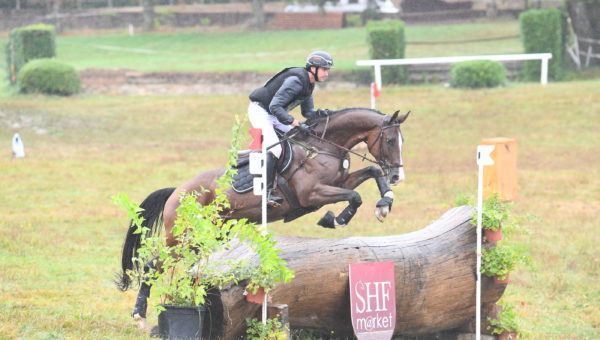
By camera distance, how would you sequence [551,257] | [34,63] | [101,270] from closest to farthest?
[101,270] < [551,257] < [34,63]

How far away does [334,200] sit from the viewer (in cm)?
833

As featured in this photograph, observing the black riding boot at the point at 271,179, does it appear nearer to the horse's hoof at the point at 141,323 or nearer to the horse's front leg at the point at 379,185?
the horse's front leg at the point at 379,185

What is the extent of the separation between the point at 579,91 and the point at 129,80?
14930 millimetres

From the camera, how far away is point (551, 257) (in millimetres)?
13336

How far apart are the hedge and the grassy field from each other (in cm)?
213

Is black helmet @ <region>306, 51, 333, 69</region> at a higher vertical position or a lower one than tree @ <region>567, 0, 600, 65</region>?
higher

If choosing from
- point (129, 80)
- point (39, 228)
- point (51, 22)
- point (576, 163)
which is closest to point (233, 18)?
point (51, 22)

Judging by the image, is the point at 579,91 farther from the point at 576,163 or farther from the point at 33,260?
the point at 33,260

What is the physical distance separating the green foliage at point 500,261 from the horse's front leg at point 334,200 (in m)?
1.23

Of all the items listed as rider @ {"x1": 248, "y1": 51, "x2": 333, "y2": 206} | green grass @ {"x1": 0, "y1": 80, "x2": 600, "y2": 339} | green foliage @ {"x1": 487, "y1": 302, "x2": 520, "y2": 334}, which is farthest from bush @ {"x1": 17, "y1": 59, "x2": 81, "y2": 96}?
green foliage @ {"x1": 487, "y1": 302, "x2": 520, "y2": 334}

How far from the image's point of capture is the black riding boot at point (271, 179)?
859 centimetres

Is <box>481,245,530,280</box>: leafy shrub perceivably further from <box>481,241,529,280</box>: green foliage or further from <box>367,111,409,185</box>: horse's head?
<box>367,111,409,185</box>: horse's head

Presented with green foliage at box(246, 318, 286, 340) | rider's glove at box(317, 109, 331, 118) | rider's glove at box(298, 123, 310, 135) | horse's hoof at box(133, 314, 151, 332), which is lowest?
horse's hoof at box(133, 314, 151, 332)

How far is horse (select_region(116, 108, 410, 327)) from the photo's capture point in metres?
8.45
